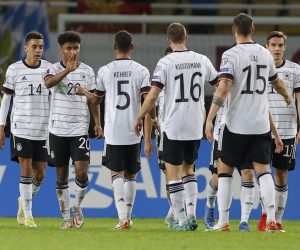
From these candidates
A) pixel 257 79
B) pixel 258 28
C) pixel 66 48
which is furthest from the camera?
pixel 258 28

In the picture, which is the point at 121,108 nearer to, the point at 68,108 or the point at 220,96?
the point at 68,108

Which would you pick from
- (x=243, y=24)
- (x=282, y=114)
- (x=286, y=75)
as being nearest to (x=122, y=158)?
(x=282, y=114)

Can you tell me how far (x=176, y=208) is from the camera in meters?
12.1

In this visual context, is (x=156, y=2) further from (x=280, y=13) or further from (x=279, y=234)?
(x=279, y=234)

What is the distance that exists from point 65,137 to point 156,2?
1015cm

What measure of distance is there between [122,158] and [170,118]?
36.9 inches

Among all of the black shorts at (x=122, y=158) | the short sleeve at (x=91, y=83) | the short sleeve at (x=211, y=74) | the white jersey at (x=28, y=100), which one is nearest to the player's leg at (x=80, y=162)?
the black shorts at (x=122, y=158)

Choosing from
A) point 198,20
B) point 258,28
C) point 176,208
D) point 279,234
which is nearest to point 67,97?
point 176,208

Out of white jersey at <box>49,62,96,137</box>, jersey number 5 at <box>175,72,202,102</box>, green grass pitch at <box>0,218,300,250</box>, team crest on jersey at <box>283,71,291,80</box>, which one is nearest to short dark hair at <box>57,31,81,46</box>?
white jersey at <box>49,62,96,137</box>

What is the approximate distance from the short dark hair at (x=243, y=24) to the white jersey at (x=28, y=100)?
2.96 m

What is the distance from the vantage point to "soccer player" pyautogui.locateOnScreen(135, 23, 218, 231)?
473 inches

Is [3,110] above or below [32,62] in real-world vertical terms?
below

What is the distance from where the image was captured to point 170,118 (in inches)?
476

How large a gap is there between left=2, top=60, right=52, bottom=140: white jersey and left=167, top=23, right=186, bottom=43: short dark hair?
7.08 feet
